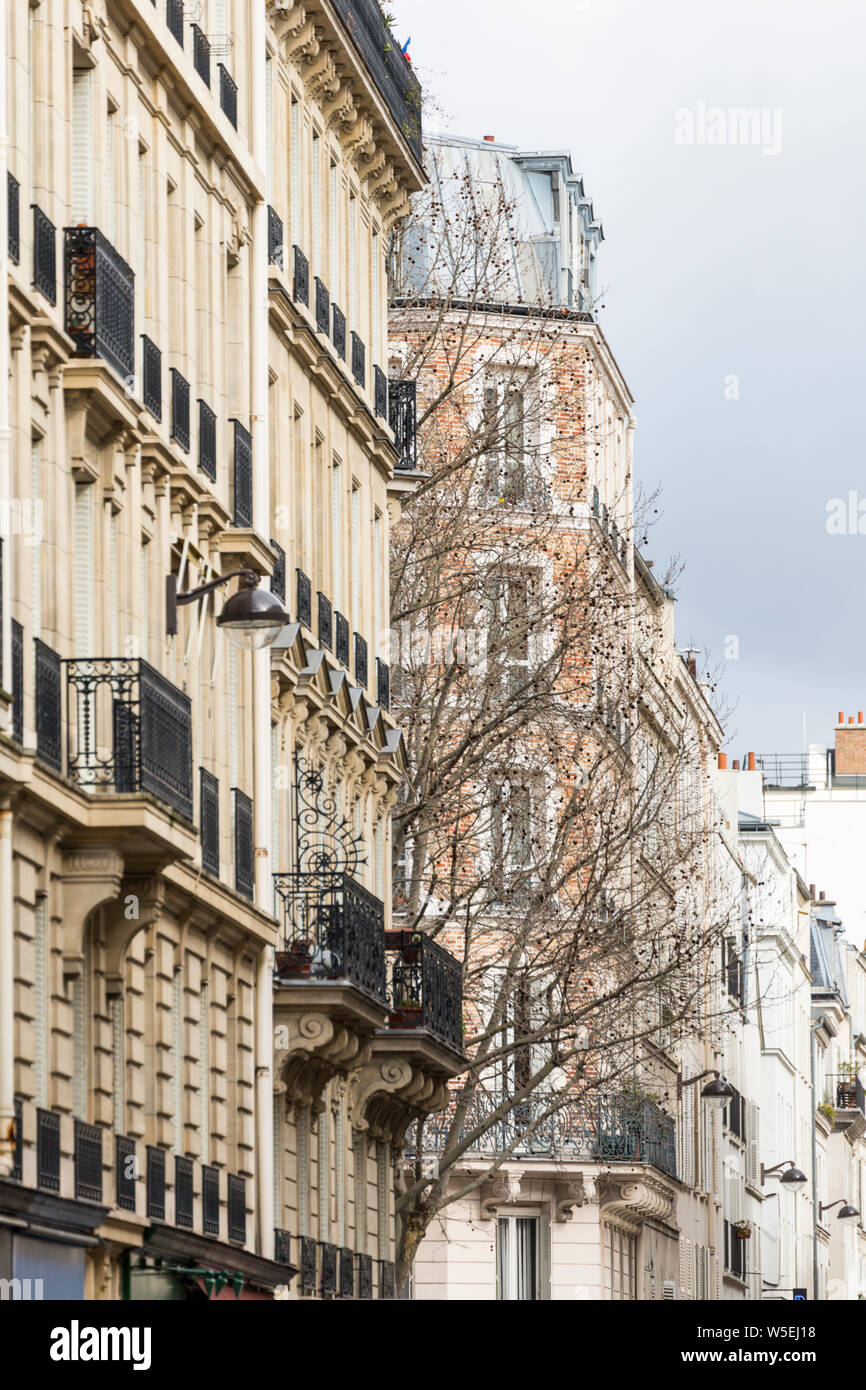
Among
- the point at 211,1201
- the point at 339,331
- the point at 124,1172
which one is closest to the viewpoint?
the point at 124,1172

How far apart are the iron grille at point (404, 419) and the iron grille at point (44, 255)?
16957 millimetres

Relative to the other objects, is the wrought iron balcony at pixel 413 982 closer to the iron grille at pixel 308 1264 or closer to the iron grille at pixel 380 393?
the iron grille at pixel 308 1264

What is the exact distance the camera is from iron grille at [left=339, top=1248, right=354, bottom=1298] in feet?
112

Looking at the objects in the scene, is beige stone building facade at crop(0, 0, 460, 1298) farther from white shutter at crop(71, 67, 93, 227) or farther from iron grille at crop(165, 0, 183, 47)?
iron grille at crop(165, 0, 183, 47)

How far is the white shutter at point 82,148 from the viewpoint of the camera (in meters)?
23.9

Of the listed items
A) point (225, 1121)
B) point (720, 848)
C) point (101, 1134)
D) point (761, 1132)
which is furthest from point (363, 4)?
point (761, 1132)

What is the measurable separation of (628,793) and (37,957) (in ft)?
61.4

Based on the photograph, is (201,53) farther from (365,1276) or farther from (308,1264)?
(365,1276)

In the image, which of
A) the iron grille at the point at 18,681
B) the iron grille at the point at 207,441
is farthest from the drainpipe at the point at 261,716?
the iron grille at the point at 18,681

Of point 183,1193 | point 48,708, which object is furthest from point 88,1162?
point 183,1193

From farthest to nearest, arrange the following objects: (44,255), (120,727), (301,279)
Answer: (301,279)
(120,727)
(44,255)

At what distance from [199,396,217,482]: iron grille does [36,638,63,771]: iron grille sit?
20.2 ft

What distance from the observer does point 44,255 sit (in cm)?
2259

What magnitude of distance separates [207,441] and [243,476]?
1340 mm
